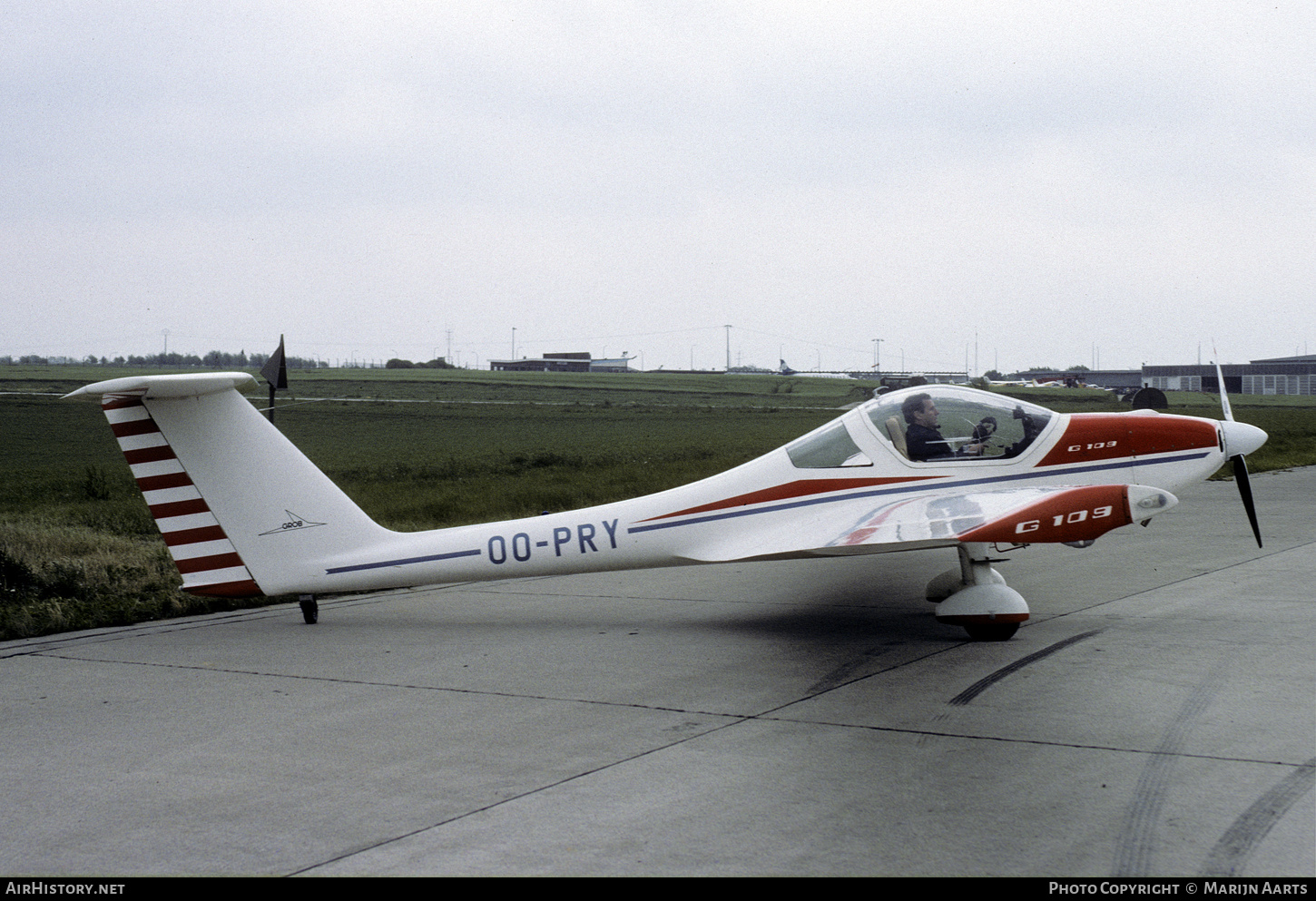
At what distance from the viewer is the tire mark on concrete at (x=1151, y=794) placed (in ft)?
13.5

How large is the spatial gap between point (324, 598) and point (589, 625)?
12.3 ft

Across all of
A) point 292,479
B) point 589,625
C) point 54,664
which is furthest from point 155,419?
point 589,625

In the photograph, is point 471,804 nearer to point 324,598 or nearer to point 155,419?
point 155,419

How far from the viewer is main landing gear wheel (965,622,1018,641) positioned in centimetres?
839

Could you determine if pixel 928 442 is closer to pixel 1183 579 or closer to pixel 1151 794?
pixel 1183 579

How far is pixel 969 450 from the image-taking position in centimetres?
938

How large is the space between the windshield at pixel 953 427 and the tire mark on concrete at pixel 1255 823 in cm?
443

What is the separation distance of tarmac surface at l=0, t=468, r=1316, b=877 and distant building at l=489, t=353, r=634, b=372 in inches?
6259

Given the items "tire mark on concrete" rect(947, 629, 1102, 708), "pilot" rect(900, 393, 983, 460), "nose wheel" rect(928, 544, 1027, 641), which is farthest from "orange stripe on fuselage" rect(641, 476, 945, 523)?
"tire mark on concrete" rect(947, 629, 1102, 708)

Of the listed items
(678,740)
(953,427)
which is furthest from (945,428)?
(678,740)

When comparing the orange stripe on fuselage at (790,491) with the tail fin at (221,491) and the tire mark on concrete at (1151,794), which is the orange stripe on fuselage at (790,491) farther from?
the tire mark on concrete at (1151,794)

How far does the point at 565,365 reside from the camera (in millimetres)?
179750

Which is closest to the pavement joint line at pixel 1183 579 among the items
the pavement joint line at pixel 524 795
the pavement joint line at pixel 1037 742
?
the pavement joint line at pixel 1037 742

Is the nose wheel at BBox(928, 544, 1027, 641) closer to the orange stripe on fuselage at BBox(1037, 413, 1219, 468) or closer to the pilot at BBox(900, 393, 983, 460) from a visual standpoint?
the pilot at BBox(900, 393, 983, 460)
